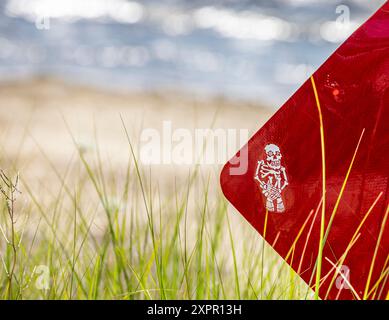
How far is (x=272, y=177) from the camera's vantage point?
94 centimetres

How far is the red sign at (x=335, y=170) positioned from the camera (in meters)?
0.93

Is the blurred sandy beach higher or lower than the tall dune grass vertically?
higher

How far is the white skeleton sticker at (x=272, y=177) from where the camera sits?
3.08 ft

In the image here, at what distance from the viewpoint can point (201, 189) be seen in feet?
3.44

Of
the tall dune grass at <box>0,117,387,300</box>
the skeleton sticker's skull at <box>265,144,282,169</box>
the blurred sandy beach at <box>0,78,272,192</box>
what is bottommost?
the tall dune grass at <box>0,117,387,300</box>

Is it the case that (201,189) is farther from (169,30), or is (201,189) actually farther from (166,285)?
(169,30)

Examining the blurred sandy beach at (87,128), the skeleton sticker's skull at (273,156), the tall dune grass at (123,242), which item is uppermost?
the blurred sandy beach at (87,128)

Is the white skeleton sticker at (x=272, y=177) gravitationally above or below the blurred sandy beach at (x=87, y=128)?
below

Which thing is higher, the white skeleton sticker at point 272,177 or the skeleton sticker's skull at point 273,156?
the skeleton sticker's skull at point 273,156

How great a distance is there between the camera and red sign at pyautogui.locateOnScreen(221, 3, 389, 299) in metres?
0.93
